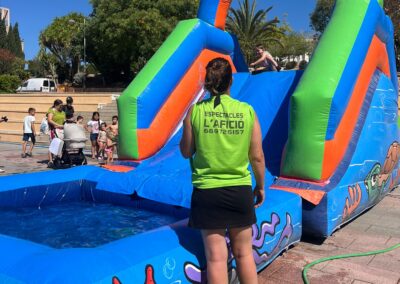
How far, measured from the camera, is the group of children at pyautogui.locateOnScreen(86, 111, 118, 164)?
26.0ft

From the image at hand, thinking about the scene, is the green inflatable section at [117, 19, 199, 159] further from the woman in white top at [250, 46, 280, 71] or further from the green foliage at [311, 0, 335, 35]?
the green foliage at [311, 0, 335, 35]

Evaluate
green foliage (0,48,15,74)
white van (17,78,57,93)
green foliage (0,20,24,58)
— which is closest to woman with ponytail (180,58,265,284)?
white van (17,78,57,93)

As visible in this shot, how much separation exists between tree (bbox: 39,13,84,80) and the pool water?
30743 millimetres

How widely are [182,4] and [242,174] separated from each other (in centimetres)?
2302

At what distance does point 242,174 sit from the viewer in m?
2.06

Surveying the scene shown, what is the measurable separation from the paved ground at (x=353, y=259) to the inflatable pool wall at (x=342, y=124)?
14 cm

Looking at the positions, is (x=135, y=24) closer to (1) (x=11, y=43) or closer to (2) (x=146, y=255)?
(2) (x=146, y=255)

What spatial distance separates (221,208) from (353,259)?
1678mm

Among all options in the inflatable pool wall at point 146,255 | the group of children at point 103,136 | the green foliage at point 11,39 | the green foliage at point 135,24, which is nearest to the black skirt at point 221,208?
the inflatable pool wall at point 146,255

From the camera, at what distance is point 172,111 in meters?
4.91

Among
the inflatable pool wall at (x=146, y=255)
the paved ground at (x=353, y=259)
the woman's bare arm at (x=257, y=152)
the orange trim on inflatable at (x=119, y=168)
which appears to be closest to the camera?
the inflatable pool wall at (x=146, y=255)

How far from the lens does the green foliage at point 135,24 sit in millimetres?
23062

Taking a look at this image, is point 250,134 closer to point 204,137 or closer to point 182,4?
point 204,137

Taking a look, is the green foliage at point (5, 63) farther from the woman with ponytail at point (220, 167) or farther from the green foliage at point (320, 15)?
the woman with ponytail at point (220, 167)
